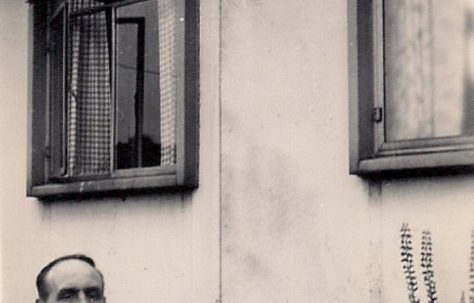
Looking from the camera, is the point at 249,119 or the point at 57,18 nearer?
the point at 249,119

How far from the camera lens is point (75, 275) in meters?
7.34

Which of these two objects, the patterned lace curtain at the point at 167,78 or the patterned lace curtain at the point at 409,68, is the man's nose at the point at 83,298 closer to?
the patterned lace curtain at the point at 167,78

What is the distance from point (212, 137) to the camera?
255 inches

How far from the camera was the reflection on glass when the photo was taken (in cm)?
705

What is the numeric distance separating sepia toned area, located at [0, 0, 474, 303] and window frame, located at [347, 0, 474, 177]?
0.07 meters

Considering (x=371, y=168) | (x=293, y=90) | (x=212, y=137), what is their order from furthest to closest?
(x=212, y=137) < (x=293, y=90) < (x=371, y=168)

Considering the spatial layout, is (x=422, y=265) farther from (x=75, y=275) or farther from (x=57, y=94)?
(x=57, y=94)

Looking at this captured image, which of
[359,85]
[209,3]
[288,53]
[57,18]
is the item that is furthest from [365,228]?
[57,18]

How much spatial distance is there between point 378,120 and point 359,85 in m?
0.19

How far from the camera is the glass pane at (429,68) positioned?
527 cm

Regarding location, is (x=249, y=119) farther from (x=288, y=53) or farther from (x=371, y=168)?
(x=371, y=168)

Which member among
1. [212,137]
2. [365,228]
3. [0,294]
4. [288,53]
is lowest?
[0,294]

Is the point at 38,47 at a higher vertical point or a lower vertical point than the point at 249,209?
higher

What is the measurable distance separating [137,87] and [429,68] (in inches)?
93.9
